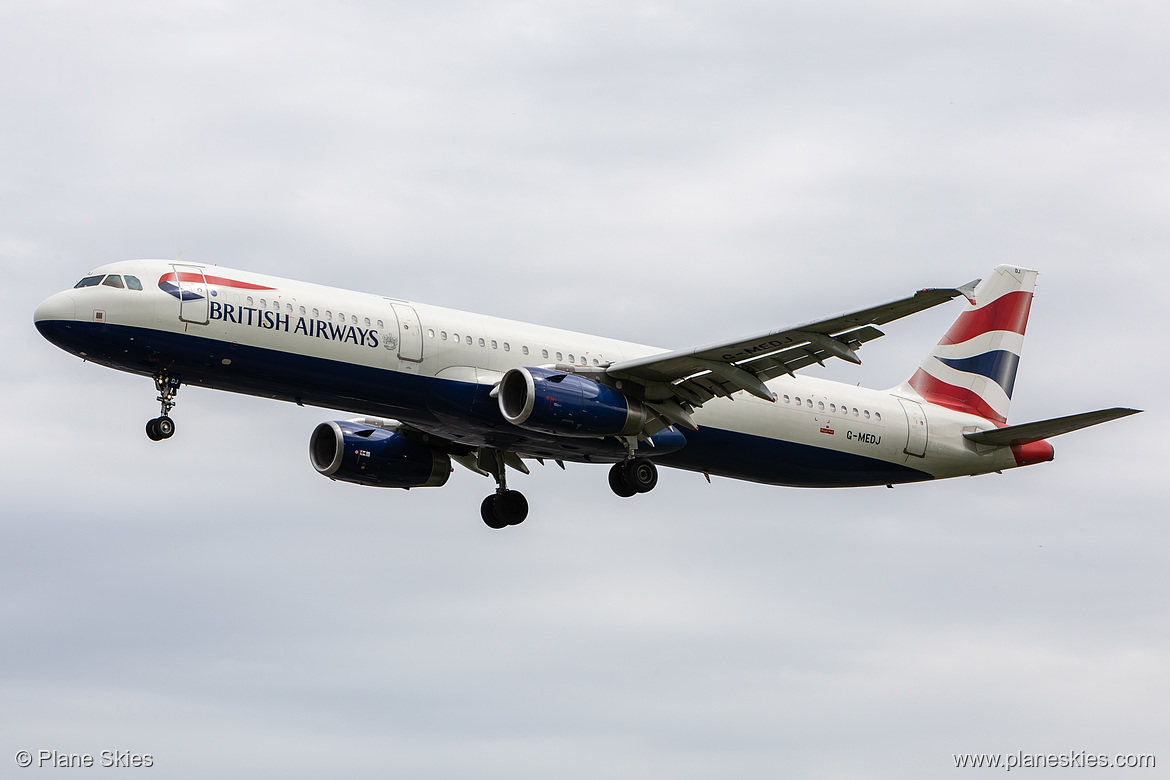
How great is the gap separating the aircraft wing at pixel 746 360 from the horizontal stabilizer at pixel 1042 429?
6850mm

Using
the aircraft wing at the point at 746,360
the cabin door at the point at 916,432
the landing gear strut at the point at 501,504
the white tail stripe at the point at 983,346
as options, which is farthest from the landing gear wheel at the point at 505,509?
the white tail stripe at the point at 983,346

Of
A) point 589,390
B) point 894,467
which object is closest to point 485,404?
point 589,390

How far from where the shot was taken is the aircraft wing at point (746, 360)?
3194cm

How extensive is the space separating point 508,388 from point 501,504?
8941mm

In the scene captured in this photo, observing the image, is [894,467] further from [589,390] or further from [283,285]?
[283,285]

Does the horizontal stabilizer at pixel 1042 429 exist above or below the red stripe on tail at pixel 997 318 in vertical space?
below

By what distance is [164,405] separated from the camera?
108ft

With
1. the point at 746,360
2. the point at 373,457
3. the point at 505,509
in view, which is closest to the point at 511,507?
the point at 505,509

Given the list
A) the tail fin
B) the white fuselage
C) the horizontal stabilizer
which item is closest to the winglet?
the horizontal stabilizer

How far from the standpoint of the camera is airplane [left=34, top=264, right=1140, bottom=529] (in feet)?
106

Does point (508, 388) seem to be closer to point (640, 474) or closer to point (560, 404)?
point (560, 404)

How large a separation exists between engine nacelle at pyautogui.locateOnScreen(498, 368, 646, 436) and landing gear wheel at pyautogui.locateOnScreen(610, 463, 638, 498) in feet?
8.37

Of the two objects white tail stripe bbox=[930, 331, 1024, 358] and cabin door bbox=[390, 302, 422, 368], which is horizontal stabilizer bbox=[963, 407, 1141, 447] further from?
cabin door bbox=[390, 302, 422, 368]

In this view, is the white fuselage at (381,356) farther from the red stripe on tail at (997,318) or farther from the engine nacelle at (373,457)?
the red stripe on tail at (997,318)
